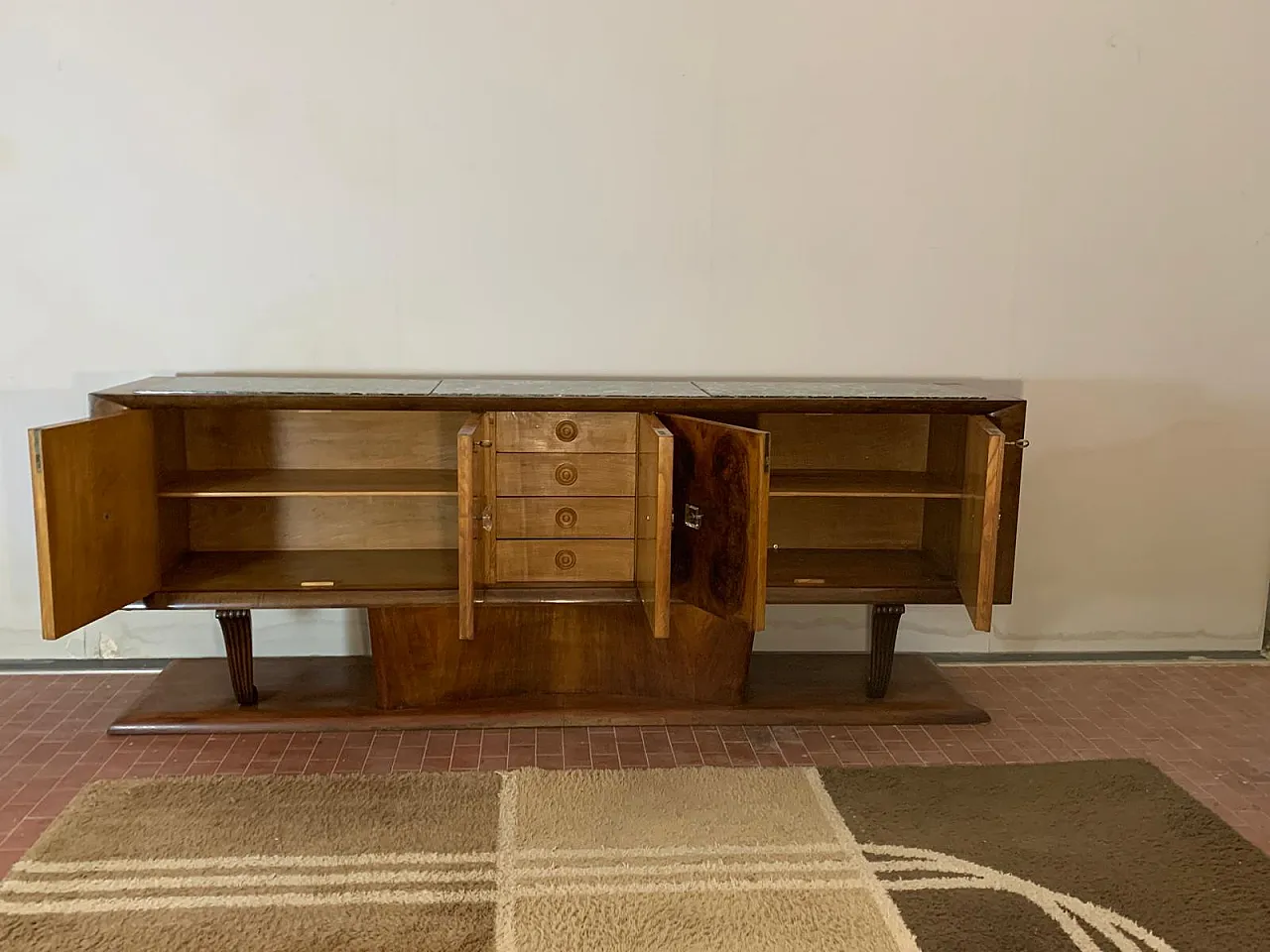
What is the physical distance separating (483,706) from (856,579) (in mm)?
1119

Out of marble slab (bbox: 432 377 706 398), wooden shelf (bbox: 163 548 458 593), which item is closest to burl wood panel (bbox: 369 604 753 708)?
wooden shelf (bbox: 163 548 458 593)

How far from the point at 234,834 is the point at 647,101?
2.29 meters

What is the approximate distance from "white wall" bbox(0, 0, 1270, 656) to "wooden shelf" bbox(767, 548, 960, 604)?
0.38 m

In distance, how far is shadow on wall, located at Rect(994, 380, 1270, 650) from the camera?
Answer: 351 centimetres

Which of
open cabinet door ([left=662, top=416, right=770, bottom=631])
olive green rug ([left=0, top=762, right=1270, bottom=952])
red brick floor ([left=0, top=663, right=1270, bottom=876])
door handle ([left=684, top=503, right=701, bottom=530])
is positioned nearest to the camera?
olive green rug ([left=0, top=762, right=1270, bottom=952])

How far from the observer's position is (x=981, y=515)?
282 centimetres

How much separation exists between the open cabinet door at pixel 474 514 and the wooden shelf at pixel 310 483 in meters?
0.09

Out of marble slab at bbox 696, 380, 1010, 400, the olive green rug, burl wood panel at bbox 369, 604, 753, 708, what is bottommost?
the olive green rug

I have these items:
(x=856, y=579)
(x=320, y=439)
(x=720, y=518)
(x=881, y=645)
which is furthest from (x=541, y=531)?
(x=881, y=645)

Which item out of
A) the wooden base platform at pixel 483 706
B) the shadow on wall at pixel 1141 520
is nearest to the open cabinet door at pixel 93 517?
the wooden base platform at pixel 483 706

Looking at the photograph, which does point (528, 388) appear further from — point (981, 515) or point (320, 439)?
point (981, 515)

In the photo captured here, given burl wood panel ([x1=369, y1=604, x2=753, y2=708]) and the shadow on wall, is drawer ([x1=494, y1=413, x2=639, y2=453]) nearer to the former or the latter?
burl wood panel ([x1=369, y1=604, x2=753, y2=708])

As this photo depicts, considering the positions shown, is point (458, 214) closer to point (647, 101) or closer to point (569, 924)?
point (647, 101)

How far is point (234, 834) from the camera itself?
2400 mm
